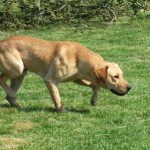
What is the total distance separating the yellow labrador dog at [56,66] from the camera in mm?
8039

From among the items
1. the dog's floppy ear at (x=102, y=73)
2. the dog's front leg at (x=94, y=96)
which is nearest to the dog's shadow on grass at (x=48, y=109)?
the dog's front leg at (x=94, y=96)

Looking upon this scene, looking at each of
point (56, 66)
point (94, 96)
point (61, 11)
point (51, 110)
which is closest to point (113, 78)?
point (94, 96)

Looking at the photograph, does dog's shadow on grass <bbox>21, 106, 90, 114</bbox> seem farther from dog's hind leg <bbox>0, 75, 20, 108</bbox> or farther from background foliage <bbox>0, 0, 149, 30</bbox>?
background foliage <bbox>0, 0, 149, 30</bbox>

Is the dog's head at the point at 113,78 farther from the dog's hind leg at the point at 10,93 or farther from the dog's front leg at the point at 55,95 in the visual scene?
the dog's hind leg at the point at 10,93

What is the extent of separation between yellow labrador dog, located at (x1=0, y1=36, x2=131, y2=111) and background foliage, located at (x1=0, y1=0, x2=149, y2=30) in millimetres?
8262

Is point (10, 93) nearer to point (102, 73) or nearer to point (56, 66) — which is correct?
point (56, 66)

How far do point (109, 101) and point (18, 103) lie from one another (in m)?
1.37

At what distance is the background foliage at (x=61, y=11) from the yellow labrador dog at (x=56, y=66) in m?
8.26

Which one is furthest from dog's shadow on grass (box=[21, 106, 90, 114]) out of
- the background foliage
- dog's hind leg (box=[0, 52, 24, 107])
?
the background foliage

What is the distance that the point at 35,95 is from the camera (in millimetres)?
9234

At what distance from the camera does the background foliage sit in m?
16.8

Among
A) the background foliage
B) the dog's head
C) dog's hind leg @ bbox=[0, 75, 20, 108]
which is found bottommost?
the background foliage

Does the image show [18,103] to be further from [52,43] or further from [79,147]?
[79,147]

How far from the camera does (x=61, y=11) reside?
17.4 metres
